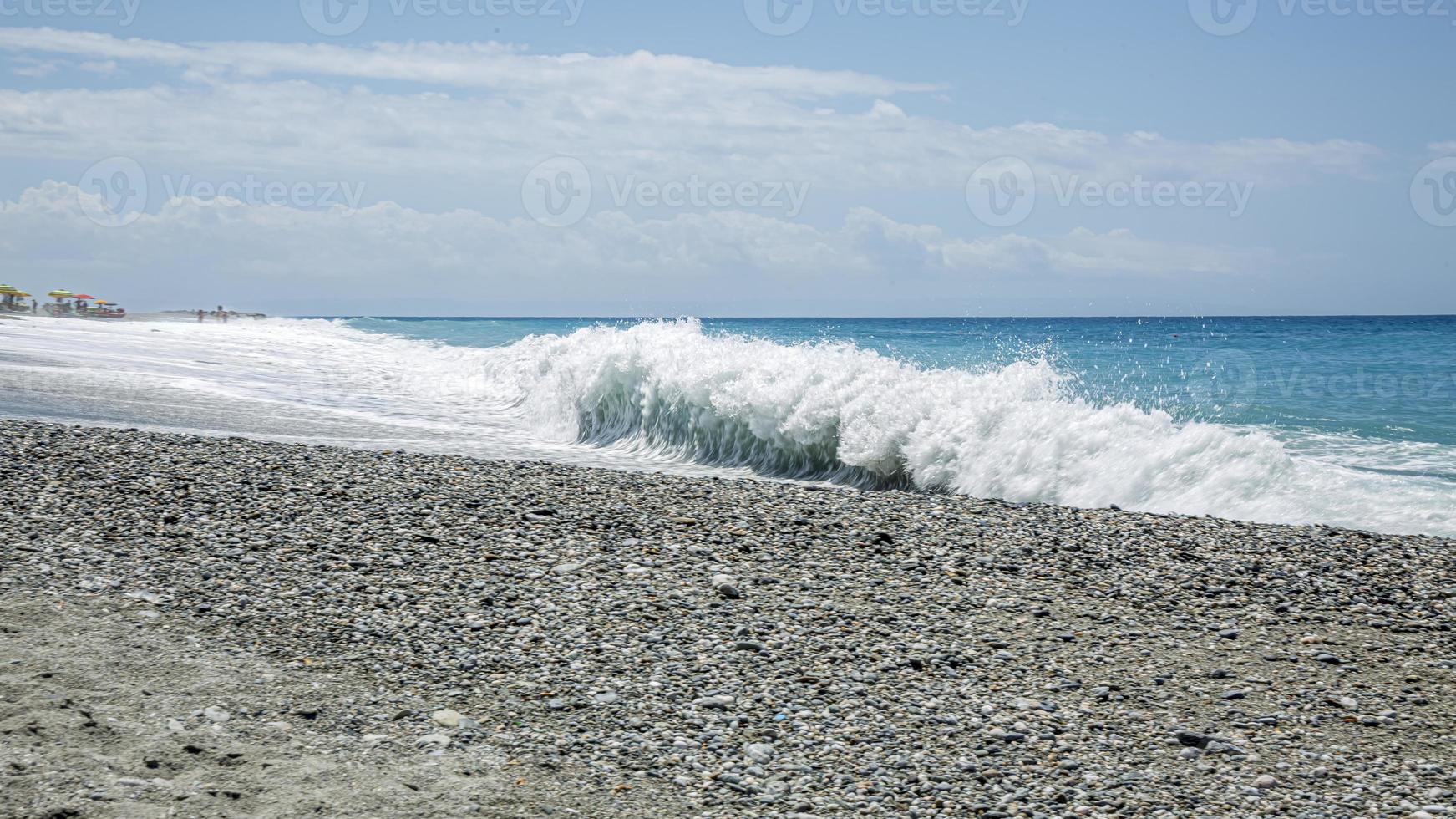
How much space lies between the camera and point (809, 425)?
47.8 ft

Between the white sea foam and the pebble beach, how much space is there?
96.6 inches

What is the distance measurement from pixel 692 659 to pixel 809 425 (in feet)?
29.4

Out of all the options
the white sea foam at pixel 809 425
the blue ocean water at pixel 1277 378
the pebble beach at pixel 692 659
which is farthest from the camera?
the blue ocean water at pixel 1277 378

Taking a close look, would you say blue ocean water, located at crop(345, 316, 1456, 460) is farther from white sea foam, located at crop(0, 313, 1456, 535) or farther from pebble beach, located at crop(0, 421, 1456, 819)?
pebble beach, located at crop(0, 421, 1456, 819)

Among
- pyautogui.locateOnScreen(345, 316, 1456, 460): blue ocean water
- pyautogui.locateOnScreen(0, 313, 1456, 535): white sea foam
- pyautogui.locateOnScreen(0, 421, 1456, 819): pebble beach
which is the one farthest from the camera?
pyautogui.locateOnScreen(345, 316, 1456, 460): blue ocean water

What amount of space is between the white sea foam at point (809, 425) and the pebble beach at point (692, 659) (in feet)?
8.05

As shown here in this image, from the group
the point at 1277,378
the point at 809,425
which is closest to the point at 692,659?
the point at 809,425

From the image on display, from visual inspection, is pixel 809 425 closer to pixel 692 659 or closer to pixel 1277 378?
pixel 692 659

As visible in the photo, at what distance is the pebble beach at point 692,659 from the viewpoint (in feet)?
14.5

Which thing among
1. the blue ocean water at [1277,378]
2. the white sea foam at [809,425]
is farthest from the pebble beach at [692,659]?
the blue ocean water at [1277,378]

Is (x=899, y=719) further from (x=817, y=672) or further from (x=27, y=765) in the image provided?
(x=27, y=765)

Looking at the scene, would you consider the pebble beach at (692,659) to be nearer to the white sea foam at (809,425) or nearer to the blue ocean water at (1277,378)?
the white sea foam at (809,425)

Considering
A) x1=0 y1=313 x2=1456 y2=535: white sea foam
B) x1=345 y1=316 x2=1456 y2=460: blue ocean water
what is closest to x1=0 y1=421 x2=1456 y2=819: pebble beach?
x1=0 y1=313 x2=1456 y2=535: white sea foam

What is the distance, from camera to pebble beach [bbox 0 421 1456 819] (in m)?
4.43
